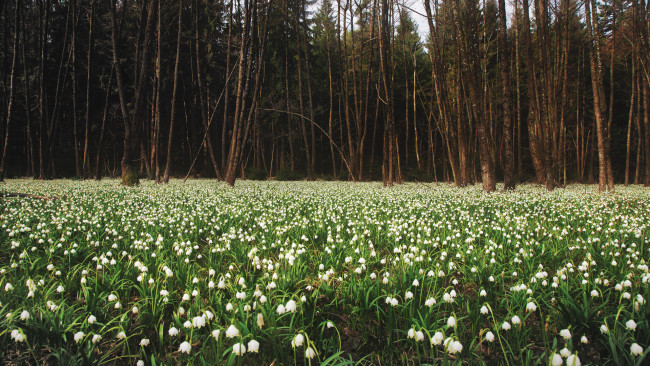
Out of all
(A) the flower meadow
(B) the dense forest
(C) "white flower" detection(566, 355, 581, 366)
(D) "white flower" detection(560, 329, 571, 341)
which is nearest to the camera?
(C) "white flower" detection(566, 355, 581, 366)

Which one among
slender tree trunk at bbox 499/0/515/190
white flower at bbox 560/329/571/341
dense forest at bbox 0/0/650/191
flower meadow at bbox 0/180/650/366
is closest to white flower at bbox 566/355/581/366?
flower meadow at bbox 0/180/650/366

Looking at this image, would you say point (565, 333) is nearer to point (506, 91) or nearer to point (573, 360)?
point (573, 360)

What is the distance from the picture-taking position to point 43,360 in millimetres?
2188

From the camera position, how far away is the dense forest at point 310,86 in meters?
15.9

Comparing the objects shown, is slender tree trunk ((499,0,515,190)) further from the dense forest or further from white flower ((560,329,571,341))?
white flower ((560,329,571,341))

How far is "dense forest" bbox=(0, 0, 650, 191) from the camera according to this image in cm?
1593

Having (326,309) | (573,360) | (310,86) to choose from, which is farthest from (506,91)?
(310,86)

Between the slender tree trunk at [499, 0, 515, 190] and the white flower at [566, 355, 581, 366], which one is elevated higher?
the slender tree trunk at [499, 0, 515, 190]

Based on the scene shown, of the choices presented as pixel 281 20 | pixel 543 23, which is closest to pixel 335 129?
pixel 281 20

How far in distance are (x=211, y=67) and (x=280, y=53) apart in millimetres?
6453

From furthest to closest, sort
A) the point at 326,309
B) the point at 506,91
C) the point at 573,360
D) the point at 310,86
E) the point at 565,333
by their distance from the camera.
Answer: the point at 310,86 → the point at 506,91 → the point at 326,309 → the point at 565,333 → the point at 573,360

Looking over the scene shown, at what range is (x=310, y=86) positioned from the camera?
27.2m

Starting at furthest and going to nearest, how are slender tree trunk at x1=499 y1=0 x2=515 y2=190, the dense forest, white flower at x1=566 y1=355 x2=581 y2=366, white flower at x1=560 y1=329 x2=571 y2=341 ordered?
the dense forest → slender tree trunk at x1=499 y1=0 x2=515 y2=190 → white flower at x1=560 y1=329 x2=571 y2=341 → white flower at x1=566 y1=355 x2=581 y2=366

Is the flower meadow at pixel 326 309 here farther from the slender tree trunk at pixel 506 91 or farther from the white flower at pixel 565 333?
the slender tree trunk at pixel 506 91
